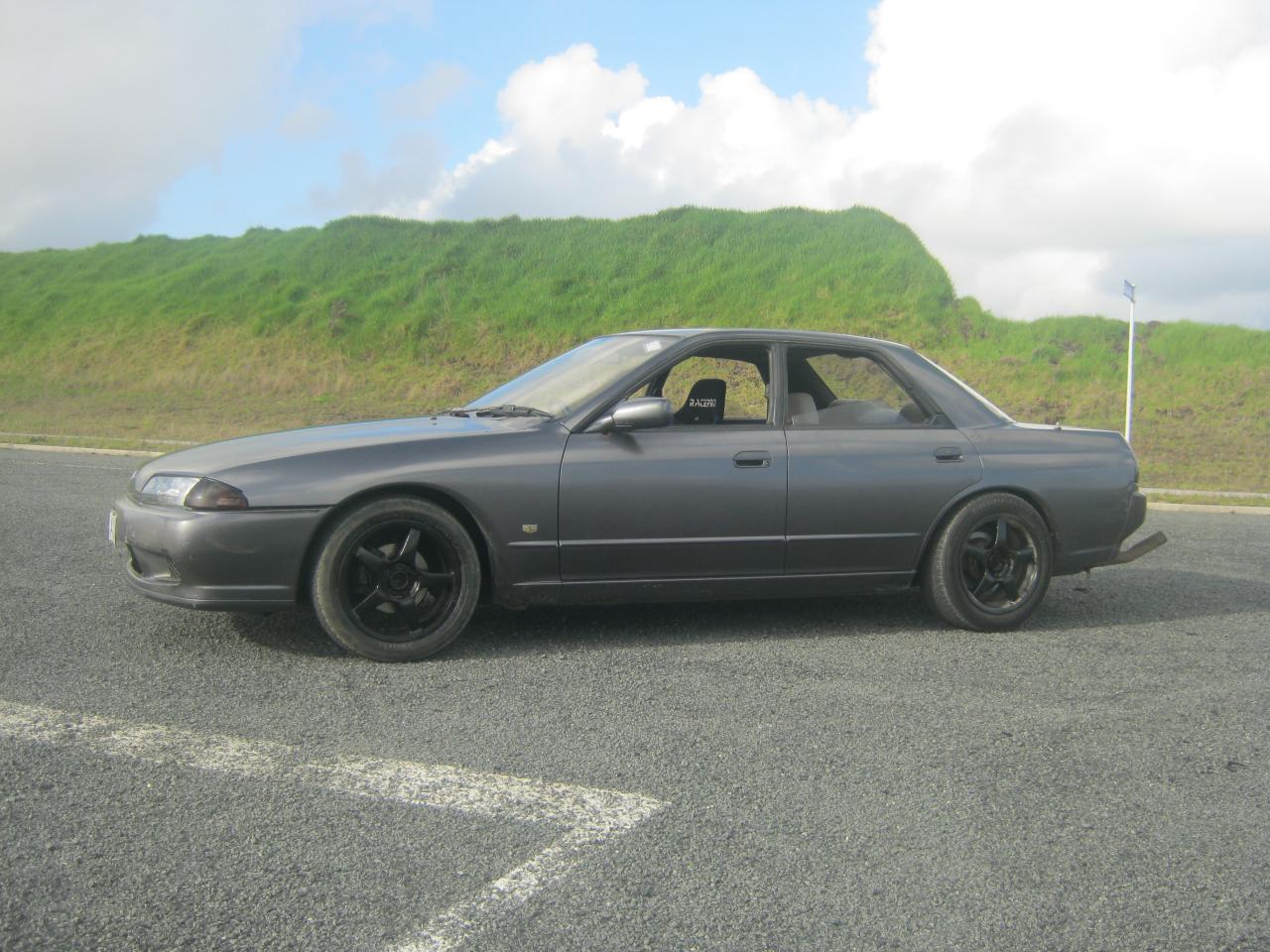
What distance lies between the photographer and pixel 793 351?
→ 19.4 feet

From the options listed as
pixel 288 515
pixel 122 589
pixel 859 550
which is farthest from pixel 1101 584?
pixel 122 589

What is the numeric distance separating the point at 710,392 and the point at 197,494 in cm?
246

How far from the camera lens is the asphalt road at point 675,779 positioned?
2.69m

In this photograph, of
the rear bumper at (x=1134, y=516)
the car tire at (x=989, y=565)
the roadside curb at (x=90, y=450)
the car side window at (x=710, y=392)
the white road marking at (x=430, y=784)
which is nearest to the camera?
the white road marking at (x=430, y=784)

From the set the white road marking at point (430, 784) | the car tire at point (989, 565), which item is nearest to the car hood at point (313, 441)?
the white road marking at point (430, 784)

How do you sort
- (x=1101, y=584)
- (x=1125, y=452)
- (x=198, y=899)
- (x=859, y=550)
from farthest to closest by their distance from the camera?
(x=1101, y=584)
(x=1125, y=452)
(x=859, y=550)
(x=198, y=899)

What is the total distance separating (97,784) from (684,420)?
313 centimetres

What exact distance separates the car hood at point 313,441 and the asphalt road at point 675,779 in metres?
0.79

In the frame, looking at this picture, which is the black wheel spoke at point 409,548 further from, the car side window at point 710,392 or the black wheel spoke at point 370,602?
the car side window at point 710,392

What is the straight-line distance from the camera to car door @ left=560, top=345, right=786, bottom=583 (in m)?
5.19

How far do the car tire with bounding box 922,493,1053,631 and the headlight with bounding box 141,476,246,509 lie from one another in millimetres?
3274

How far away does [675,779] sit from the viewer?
3.57m

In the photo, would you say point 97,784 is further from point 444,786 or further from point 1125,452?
point 1125,452

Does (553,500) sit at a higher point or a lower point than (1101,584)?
higher
